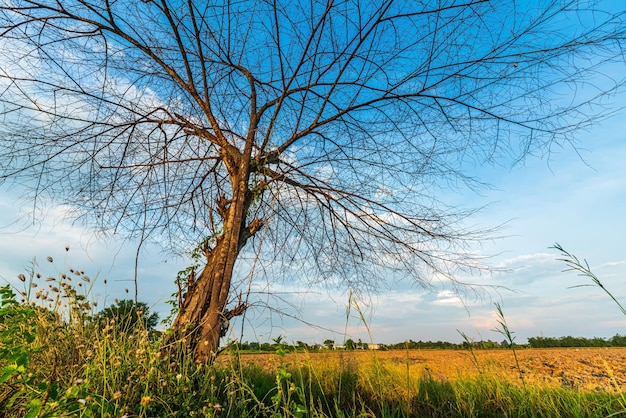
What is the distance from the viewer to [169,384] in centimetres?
221

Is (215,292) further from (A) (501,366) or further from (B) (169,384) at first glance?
(A) (501,366)

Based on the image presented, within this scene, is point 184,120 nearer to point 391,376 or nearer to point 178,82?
point 178,82

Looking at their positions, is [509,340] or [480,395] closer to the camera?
[509,340]

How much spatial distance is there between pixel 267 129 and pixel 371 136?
3.56 ft

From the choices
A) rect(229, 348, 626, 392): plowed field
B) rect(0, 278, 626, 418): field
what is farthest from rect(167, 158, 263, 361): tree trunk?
rect(229, 348, 626, 392): plowed field

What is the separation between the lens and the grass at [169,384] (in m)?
1.78

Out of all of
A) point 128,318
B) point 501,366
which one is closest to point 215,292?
point 128,318

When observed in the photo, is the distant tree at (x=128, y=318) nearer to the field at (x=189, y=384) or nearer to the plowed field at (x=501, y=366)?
the field at (x=189, y=384)

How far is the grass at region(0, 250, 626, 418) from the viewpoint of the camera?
70.0 inches

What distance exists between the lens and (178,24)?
340cm

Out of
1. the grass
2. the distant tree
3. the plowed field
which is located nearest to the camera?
the grass

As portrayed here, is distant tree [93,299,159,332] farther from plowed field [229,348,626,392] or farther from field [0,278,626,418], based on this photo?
plowed field [229,348,626,392]

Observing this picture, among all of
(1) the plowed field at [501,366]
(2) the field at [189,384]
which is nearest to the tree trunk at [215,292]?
(2) the field at [189,384]

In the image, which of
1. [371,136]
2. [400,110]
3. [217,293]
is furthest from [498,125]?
[217,293]
